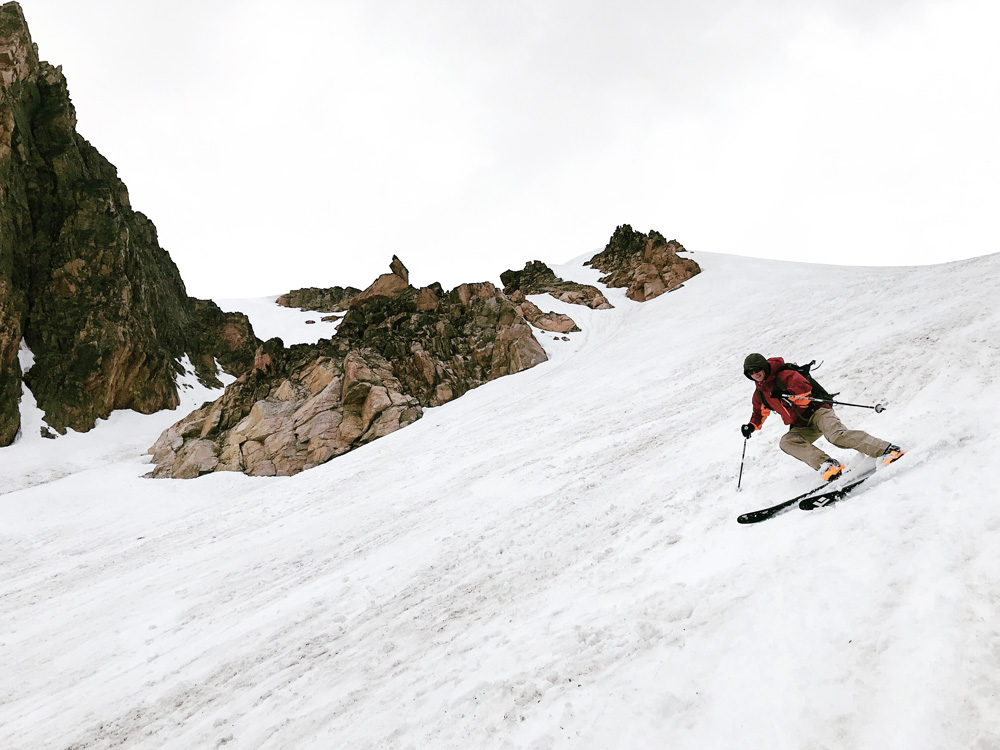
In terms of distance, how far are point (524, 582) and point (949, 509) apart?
4.37 meters

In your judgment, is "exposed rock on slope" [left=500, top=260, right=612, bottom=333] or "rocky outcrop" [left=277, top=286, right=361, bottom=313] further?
"rocky outcrop" [left=277, top=286, right=361, bottom=313]

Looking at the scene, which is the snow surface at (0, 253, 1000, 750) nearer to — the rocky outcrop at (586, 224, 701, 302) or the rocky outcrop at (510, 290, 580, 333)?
the rocky outcrop at (510, 290, 580, 333)

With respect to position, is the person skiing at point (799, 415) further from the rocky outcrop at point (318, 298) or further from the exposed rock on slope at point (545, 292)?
the rocky outcrop at point (318, 298)

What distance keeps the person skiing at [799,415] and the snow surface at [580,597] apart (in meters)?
0.46

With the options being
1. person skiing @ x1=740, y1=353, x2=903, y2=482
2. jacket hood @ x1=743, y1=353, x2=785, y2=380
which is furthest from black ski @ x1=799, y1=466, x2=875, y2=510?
jacket hood @ x1=743, y1=353, x2=785, y2=380

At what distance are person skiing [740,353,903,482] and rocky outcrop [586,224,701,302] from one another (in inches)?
1706

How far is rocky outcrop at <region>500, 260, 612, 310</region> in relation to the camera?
4681 cm

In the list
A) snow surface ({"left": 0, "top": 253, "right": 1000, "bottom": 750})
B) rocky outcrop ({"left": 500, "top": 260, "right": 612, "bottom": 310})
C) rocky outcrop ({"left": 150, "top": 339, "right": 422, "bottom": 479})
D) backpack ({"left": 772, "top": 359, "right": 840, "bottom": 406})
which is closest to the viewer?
snow surface ({"left": 0, "top": 253, "right": 1000, "bottom": 750})

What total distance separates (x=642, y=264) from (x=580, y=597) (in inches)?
2097

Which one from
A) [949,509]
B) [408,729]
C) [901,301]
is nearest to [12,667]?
[408,729]

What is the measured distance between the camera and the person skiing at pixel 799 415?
5395 millimetres

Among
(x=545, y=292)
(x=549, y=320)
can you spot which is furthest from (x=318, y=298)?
(x=549, y=320)

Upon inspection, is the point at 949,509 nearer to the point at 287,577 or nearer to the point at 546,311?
the point at 287,577

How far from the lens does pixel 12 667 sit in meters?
6.80
